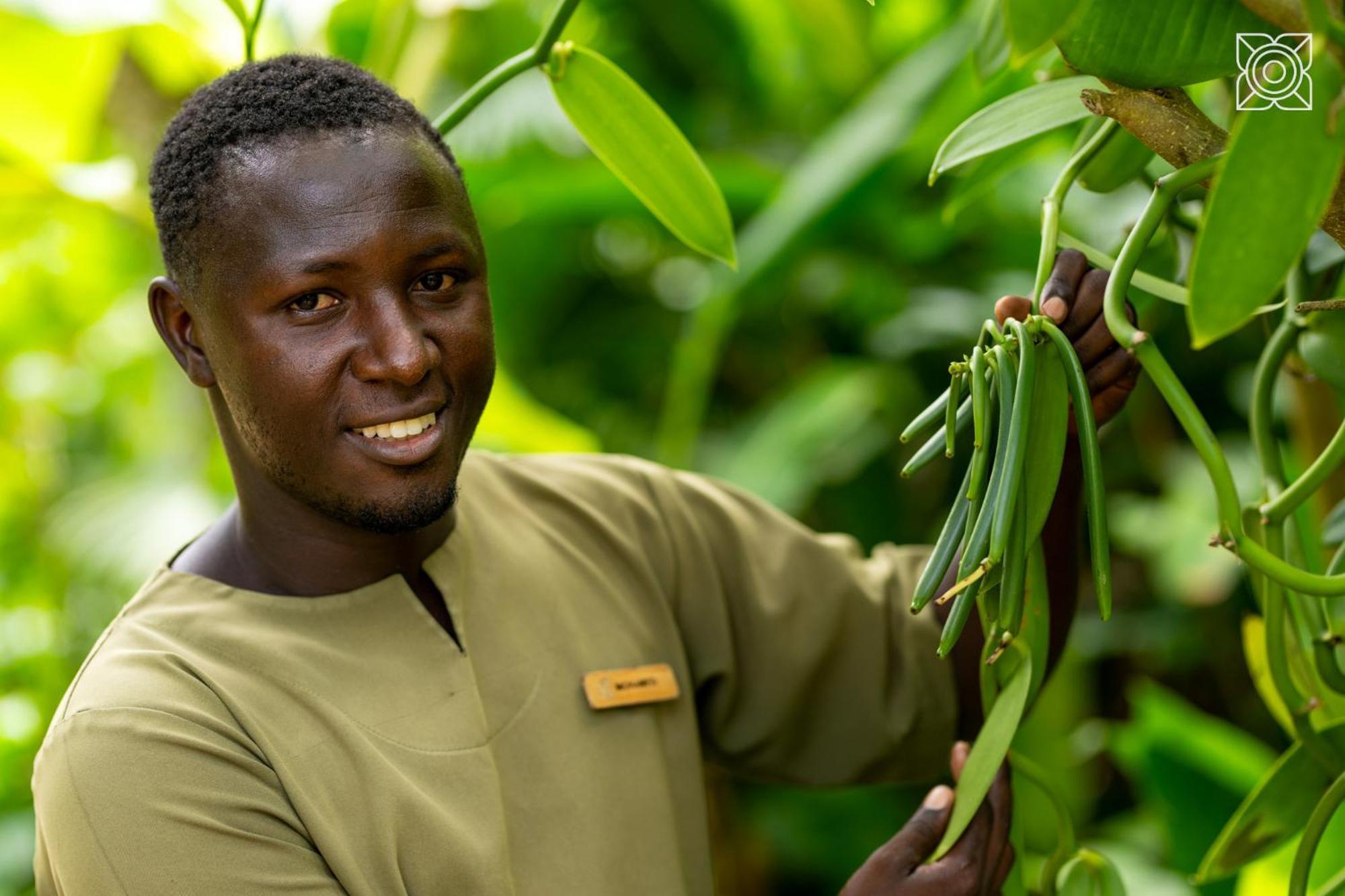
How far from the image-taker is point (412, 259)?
0.63 metres

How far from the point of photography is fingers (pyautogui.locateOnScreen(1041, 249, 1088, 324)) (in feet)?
1.86

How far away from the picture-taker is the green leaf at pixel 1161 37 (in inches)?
17.3

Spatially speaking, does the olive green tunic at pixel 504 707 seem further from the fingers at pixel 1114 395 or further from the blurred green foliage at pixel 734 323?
the blurred green foliage at pixel 734 323

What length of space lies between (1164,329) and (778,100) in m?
0.63

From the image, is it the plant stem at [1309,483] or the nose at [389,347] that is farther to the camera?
the nose at [389,347]

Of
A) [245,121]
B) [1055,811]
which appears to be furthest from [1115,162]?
[245,121]

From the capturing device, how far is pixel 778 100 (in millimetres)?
1884

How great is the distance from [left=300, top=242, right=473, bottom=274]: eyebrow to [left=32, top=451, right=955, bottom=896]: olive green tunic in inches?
7.3

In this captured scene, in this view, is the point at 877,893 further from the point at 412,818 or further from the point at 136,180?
the point at 136,180

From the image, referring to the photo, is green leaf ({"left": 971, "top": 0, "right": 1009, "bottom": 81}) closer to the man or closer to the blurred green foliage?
the man

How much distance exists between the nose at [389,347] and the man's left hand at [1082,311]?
27 cm

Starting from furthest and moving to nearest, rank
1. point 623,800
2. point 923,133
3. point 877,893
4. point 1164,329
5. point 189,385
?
point 189,385 < point 1164,329 < point 923,133 < point 623,800 < point 877,893

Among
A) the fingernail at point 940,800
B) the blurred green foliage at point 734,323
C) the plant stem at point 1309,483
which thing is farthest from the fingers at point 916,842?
the blurred green foliage at point 734,323

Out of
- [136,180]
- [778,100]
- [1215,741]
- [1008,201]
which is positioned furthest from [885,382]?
Result: [136,180]
